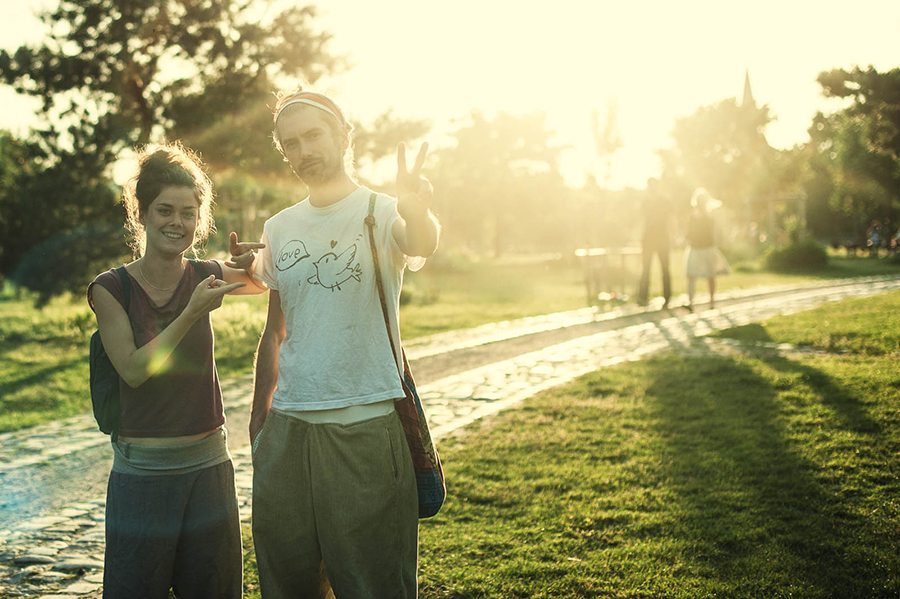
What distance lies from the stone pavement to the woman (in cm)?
171

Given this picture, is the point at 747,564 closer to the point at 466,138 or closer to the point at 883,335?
the point at 883,335

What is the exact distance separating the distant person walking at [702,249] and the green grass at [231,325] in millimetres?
3073

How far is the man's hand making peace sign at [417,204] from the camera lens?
8.06 feet

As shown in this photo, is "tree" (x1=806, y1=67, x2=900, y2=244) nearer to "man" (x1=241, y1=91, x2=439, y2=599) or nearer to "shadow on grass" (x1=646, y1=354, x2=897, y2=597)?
"shadow on grass" (x1=646, y1=354, x2=897, y2=597)

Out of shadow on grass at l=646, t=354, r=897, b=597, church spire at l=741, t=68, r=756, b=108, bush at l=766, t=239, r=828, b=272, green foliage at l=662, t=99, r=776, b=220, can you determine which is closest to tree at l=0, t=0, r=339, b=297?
shadow on grass at l=646, t=354, r=897, b=597

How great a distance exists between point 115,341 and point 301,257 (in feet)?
2.15

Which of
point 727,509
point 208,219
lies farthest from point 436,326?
point 208,219

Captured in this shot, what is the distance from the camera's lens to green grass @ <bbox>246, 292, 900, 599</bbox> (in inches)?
156

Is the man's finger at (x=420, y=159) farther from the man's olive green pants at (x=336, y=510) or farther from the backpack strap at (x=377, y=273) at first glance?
the man's olive green pants at (x=336, y=510)

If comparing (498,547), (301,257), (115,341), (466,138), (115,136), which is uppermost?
(466,138)

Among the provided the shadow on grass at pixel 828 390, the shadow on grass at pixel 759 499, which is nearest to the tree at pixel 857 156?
the shadow on grass at pixel 828 390

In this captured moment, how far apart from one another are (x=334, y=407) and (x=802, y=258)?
29.6 metres

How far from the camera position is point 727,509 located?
15.5 ft

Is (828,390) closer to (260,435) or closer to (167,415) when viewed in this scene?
(260,435)
